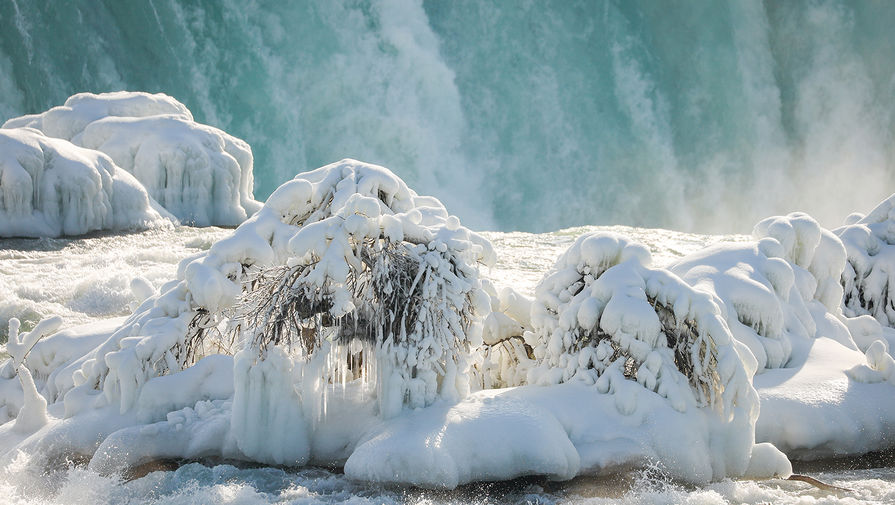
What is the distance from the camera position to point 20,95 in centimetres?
3812

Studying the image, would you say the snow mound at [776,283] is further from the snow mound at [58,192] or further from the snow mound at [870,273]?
the snow mound at [58,192]

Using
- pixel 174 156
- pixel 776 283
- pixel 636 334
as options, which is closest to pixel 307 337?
pixel 636 334

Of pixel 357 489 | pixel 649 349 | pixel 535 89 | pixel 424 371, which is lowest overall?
pixel 357 489

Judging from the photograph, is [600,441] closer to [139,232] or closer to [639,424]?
[639,424]

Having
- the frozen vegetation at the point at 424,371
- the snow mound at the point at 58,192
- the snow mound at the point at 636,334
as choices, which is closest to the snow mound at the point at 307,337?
the frozen vegetation at the point at 424,371

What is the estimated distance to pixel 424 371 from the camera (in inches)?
283

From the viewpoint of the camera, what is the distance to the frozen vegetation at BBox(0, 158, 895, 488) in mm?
6828

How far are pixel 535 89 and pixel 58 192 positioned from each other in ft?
91.1

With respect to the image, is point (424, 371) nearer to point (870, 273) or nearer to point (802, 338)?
point (802, 338)

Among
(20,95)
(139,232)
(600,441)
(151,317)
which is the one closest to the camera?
(600,441)

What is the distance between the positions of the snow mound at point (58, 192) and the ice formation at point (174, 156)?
299cm

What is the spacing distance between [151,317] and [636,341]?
488 cm

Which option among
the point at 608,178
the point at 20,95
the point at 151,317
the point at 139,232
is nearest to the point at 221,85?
the point at 20,95

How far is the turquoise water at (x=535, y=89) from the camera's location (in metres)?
39.4
